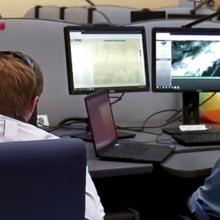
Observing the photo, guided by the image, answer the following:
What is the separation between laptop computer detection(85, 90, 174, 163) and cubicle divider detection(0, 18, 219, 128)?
0.35 meters

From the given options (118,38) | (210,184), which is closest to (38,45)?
(118,38)

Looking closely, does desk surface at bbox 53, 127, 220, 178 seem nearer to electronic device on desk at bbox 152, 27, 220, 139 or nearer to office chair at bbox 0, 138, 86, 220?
electronic device on desk at bbox 152, 27, 220, 139

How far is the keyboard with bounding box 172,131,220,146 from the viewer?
227cm

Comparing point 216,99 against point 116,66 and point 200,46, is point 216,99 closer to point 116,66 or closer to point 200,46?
point 200,46

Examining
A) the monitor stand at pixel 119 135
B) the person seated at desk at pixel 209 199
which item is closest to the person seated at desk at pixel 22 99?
the person seated at desk at pixel 209 199

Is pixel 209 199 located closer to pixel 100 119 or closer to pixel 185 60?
pixel 100 119

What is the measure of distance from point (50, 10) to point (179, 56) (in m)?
2.37

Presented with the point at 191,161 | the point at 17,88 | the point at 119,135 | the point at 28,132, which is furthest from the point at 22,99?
the point at 119,135

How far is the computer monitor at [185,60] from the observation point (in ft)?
8.19

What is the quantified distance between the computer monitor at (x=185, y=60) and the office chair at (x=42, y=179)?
1.29 meters

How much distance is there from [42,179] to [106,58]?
4.24ft

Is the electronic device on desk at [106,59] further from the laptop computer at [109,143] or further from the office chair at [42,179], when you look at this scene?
the office chair at [42,179]

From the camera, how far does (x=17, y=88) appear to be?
→ 1.49m

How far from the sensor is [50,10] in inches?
184
